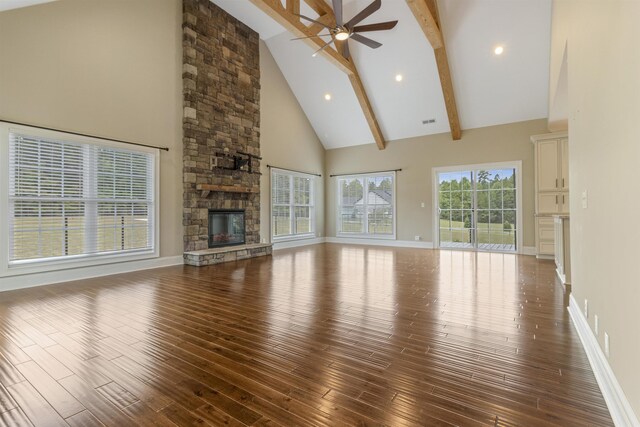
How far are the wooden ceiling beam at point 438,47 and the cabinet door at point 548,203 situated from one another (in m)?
2.56

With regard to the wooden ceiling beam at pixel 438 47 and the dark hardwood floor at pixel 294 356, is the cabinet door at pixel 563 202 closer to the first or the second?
the wooden ceiling beam at pixel 438 47

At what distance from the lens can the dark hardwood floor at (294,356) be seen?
5.32 feet

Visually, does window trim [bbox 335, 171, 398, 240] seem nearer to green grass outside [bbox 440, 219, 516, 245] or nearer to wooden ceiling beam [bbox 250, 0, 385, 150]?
wooden ceiling beam [bbox 250, 0, 385, 150]

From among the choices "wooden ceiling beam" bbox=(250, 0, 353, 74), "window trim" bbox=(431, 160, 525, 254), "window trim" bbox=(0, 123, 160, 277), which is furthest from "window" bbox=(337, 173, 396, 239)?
"window trim" bbox=(0, 123, 160, 277)

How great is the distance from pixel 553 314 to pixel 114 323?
4.22 meters

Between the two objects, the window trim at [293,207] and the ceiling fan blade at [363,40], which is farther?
the window trim at [293,207]

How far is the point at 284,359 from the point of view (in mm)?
2182

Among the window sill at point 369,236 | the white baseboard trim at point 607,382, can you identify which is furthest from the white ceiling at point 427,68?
the white baseboard trim at point 607,382

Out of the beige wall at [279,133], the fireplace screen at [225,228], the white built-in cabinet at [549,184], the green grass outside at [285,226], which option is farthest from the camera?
the green grass outside at [285,226]

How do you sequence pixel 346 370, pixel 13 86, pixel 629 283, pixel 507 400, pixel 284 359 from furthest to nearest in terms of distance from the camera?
pixel 13 86 < pixel 284 359 < pixel 346 370 < pixel 507 400 < pixel 629 283

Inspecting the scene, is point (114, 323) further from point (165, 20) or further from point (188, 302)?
point (165, 20)

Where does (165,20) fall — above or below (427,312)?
above

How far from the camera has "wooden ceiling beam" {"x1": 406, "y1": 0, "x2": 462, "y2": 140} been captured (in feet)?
17.4

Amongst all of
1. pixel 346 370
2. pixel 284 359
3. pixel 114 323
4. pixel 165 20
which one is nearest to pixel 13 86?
pixel 165 20
